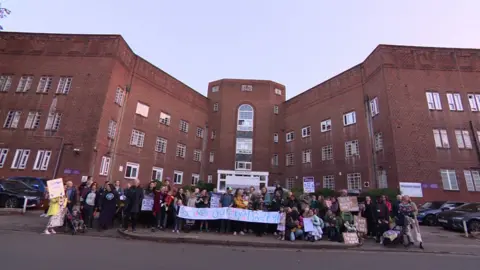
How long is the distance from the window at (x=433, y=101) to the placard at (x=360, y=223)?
15831 mm

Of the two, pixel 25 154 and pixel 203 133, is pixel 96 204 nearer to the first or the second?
pixel 25 154

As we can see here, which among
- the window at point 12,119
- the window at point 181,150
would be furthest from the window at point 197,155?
the window at point 12,119

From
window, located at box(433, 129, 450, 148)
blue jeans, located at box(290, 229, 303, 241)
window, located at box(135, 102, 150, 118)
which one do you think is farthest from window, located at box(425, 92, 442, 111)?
window, located at box(135, 102, 150, 118)

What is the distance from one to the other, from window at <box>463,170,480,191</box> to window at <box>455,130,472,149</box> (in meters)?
2.08

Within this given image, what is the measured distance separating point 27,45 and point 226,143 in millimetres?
21808

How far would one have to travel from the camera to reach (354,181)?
22.3 m

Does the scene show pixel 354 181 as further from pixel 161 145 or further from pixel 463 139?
pixel 161 145

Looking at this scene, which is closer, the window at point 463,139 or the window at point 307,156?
the window at point 463,139

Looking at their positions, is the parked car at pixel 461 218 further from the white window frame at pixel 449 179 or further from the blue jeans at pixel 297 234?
the blue jeans at pixel 297 234

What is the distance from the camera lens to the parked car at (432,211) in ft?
49.7

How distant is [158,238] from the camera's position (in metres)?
8.53

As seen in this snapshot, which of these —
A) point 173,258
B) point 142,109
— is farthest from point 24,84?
point 173,258

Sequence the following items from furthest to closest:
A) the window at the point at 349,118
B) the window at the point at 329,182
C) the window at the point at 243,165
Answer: the window at the point at 243,165
the window at the point at 329,182
the window at the point at 349,118

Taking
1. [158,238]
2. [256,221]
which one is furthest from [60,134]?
[256,221]
